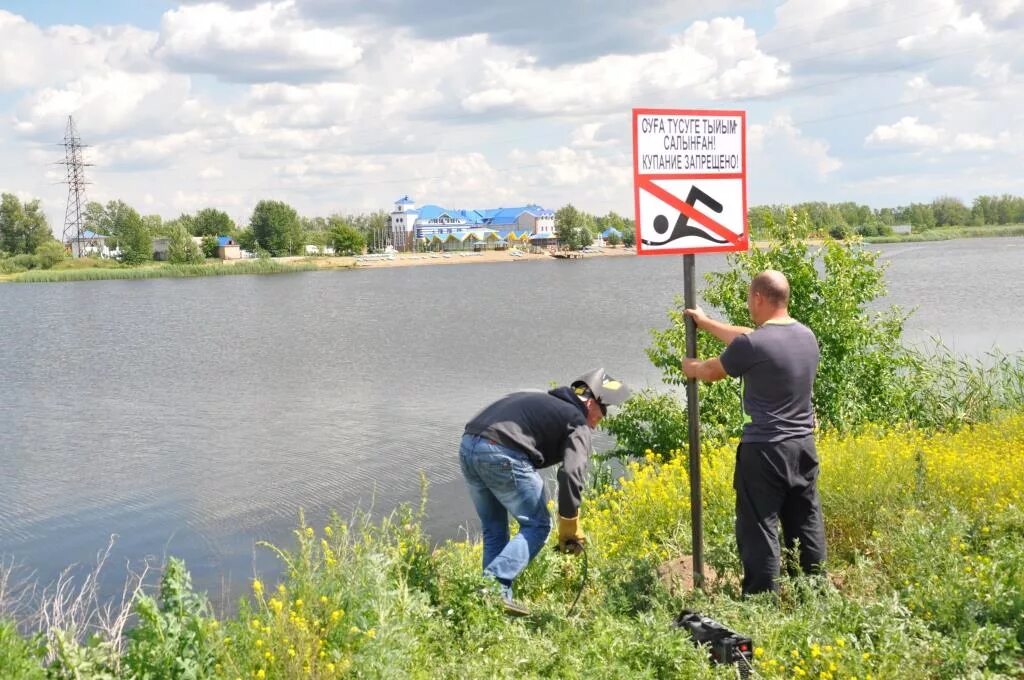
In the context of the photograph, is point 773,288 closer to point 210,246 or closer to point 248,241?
point 210,246

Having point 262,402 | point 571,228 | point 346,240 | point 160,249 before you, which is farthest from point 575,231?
point 262,402

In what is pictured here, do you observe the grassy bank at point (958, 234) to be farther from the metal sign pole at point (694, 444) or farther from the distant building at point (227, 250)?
the metal sign pole at point (694, 444)

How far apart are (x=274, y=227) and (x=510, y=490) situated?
139 m

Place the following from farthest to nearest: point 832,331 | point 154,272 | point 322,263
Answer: point 322,263 < point 154,272 < point 832,331

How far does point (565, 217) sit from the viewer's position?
536 feet

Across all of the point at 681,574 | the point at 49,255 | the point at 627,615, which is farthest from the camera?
the point at 49,255

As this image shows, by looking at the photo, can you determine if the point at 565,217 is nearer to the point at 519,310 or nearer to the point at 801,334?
the point at 519,310

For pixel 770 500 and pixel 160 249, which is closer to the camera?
pixel 770 500

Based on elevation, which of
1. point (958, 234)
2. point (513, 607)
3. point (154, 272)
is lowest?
point (513, 607)

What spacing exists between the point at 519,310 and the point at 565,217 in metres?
119

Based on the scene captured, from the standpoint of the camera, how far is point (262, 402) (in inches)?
848

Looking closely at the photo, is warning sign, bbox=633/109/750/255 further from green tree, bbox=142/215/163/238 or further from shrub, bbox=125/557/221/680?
green tree, bbox=142/215/163/238

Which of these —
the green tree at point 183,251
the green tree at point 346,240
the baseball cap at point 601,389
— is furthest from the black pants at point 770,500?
the green tree at point 346,240

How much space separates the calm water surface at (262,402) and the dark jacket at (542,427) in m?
4.11
